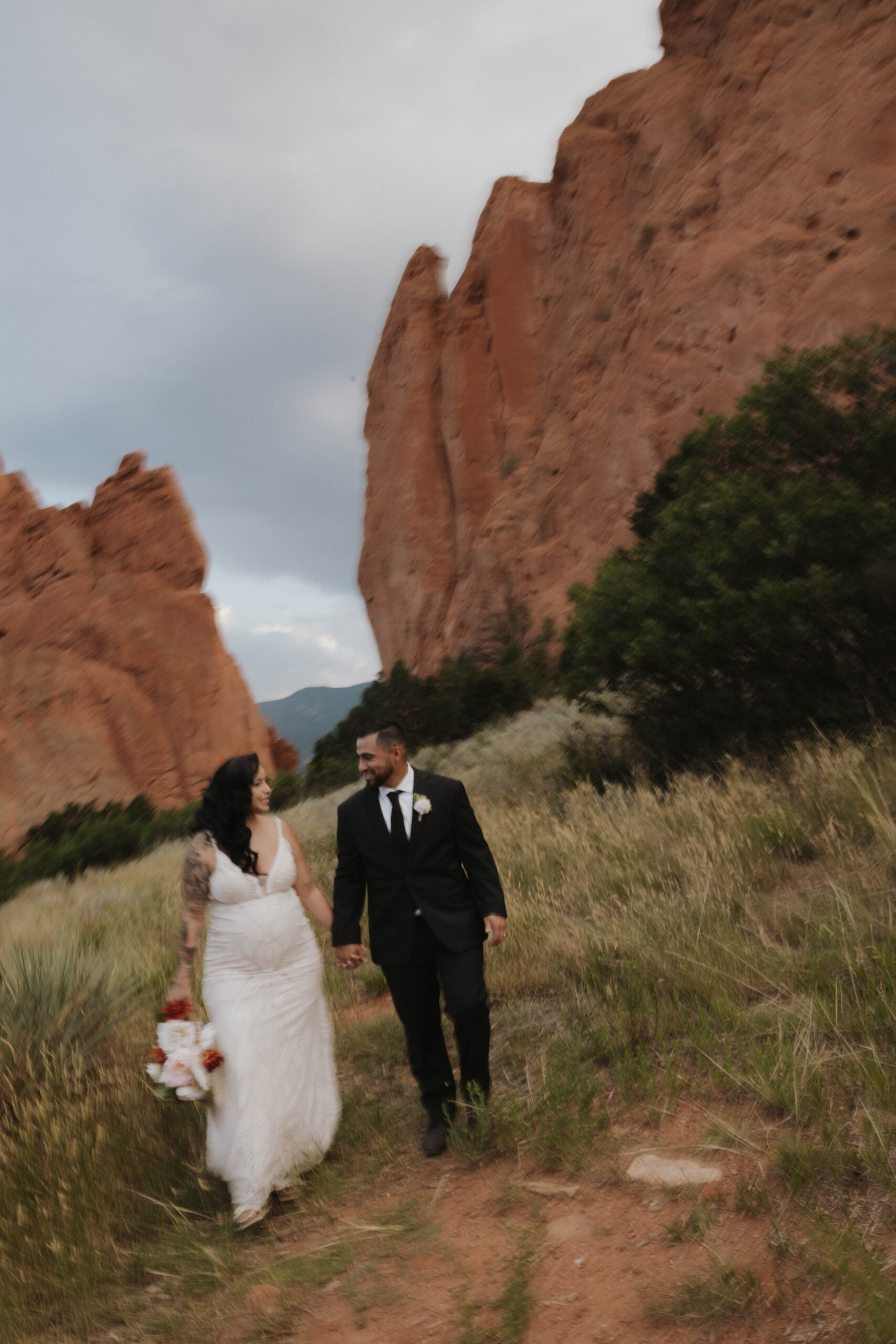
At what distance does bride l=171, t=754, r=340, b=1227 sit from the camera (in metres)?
3.86

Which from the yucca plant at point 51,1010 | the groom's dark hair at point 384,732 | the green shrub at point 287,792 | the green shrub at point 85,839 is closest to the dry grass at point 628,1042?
the yucca plant at point 51,1010

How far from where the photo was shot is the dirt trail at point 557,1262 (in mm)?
2490

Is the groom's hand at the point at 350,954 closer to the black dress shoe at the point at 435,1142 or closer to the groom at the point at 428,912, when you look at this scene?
the groom at the point at 428,912

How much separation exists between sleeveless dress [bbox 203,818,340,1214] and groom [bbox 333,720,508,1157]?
0.30m

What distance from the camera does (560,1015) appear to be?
4.88 m

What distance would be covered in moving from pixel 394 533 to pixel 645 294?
1786 cm

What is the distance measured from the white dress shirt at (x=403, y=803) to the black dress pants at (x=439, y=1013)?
1.39 feet

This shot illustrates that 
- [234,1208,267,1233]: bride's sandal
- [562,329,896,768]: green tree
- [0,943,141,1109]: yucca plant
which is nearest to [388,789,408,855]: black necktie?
[234,1208,267,1233]: bride's sandal

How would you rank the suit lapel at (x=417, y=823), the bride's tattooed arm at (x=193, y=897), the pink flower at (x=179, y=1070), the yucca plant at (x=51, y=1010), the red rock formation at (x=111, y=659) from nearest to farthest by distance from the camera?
the pink flower at (x=179, y=1070) → the bride's tattooed arm at (x=193, y=897) → the suit lapel at (x=417, y=823) → the yucca plant at (x=51, y=1010) → the red rock formation at (x=111, y=659)

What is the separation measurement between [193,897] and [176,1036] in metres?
0.59

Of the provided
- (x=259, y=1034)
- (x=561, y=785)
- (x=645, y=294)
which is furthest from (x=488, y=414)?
(x=259, y=1034)

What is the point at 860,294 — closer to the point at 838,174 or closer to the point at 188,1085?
the point at 838,174

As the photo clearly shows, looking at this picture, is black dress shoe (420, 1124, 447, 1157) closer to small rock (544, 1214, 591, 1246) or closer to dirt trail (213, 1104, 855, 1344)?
dirt trail (213, 1104, 855, 1344)

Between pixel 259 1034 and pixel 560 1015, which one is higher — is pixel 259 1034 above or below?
above
